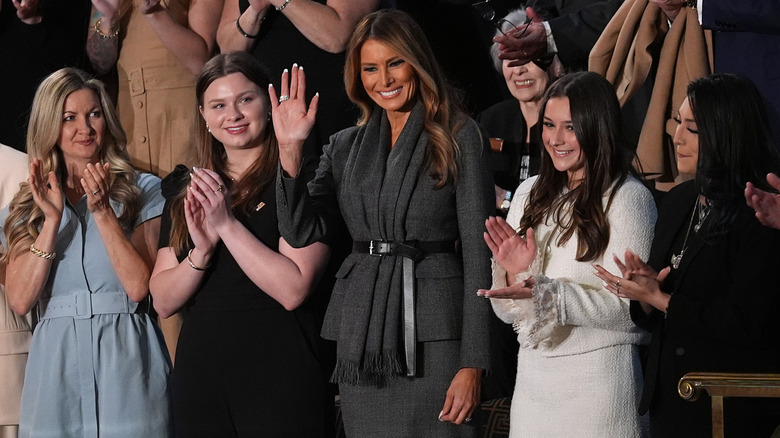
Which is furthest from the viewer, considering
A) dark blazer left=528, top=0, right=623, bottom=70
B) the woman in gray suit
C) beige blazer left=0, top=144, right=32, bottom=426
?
beige blazer left=0, top=144, right=32, bottom=426

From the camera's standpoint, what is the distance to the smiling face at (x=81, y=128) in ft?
15.0

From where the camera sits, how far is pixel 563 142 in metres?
3.53

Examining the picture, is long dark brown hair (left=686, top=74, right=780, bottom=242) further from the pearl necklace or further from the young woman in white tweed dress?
the young woman in white tweed dress

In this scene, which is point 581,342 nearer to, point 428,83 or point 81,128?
point 428,83

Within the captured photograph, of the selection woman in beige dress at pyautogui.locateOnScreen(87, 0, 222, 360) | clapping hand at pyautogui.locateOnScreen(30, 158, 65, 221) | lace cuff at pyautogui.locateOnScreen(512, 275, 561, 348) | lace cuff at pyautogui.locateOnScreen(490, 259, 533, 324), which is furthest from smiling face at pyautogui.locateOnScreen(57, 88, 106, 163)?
lace cuff at pyautogui.locateOnScreen(512, 275, 561, 348)

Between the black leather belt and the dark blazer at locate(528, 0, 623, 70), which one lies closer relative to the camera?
the black leather belt

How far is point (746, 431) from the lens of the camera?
3.15 metres

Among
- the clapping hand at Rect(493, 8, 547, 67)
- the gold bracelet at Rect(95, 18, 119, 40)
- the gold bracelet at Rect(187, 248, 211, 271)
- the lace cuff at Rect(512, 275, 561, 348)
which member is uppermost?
the gold bracelet at Rect(95, 18, 119, 40)

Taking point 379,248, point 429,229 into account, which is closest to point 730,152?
point 429,229

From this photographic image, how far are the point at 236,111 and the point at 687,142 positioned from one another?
1513 millimetres

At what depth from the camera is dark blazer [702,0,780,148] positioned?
372 centimetres

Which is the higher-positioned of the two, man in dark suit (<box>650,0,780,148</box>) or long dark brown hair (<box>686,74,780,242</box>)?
man in dark suit (<box>650,0,780,148</box>)

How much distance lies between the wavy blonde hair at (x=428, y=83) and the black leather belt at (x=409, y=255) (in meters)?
0.19

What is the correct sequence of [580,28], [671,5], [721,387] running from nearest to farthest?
[721,387] < [671,5] < [580,28]
